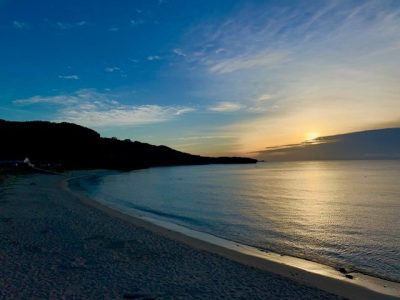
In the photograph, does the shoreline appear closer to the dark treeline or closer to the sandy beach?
the sandy beach

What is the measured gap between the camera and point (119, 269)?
10773 millimetres

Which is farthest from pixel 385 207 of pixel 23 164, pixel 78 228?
pixel 23 164

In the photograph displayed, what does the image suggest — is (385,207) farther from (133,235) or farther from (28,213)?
(28,213)

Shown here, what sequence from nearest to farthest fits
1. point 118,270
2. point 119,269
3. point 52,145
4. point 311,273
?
point 118,270, point 119,269, point 311,273, point 52,145

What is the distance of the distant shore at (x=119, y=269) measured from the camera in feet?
28.9

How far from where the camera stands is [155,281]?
972 centimetres

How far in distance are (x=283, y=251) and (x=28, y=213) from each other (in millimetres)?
15118

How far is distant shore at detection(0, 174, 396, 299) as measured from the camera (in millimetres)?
8812

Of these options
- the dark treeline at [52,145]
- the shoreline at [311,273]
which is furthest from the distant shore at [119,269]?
the dark treeline at [52,145]

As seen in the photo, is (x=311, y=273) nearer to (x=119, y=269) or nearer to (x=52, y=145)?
(x=119, y=269)

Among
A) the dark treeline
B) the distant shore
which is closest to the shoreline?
the distant shore

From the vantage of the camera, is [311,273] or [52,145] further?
[52,145]

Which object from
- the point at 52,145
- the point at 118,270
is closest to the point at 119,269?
the point at 118,270

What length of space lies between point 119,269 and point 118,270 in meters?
0.11
